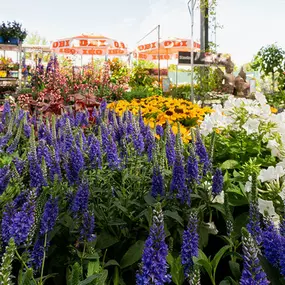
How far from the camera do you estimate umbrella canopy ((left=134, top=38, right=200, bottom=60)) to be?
1777 cm

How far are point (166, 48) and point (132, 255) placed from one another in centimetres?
1862

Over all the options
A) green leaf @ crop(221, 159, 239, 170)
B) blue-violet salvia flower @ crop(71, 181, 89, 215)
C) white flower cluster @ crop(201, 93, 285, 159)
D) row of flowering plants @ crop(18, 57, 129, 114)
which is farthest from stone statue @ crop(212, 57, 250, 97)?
blue-violet salvia flower @ crop(71, 181, 89, 215)

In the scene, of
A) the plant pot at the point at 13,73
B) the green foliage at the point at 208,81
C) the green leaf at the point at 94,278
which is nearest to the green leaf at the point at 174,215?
the green leaf at the point at 94,278

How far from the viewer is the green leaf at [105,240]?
173cm

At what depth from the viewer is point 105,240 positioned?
A: 5.75 ft

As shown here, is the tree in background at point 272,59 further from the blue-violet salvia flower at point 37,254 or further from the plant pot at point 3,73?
the blue-violet salvia flower at point 37,254

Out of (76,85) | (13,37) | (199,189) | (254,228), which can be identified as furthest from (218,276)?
(13,37)

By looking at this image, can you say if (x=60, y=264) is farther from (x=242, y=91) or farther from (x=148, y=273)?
(x=242, y=91)

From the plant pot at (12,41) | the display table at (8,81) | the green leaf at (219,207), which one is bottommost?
the green leaf at (219,207)

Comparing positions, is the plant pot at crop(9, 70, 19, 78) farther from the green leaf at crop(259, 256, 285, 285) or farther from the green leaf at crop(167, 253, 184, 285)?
the green leaf at crop(259, 256, 285, 285)

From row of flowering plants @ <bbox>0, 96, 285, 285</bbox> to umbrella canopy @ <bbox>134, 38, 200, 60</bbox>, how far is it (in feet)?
49.8

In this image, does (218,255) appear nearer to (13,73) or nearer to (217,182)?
(217,182)

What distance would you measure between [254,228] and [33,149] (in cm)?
107

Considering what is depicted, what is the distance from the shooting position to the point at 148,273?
100cm
